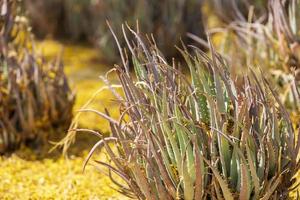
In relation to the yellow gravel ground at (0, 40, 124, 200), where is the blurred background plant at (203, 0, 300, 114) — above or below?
above

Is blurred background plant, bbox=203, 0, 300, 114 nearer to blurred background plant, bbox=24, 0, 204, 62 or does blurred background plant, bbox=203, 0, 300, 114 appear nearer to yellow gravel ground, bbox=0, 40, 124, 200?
yellow gravel ground, bbox=0, 40, 124, 200

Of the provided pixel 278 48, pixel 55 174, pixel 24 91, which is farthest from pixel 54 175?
pixel 278 48

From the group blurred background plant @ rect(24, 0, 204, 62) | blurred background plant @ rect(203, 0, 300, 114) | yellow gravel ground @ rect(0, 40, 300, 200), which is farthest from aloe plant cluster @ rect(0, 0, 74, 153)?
blurred background plant @ rect(24, 0, 204, 62)

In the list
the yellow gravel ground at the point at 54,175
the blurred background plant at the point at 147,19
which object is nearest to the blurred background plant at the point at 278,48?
the yellow gravel ground at the point at 54,175

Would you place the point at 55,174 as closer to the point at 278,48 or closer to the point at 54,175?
the point at 54,175

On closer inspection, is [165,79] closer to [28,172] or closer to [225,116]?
[225,116]

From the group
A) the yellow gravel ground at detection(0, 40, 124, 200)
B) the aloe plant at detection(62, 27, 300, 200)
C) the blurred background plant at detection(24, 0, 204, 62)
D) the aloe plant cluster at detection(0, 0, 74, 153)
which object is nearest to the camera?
the aloe plant at detection(62, 27, 300, 200)

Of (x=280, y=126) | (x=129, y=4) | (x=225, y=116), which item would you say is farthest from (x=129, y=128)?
(x=129, y=4)

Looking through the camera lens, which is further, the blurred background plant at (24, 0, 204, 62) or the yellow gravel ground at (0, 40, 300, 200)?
the blurred background plant at (24, 0, 204, 62)
